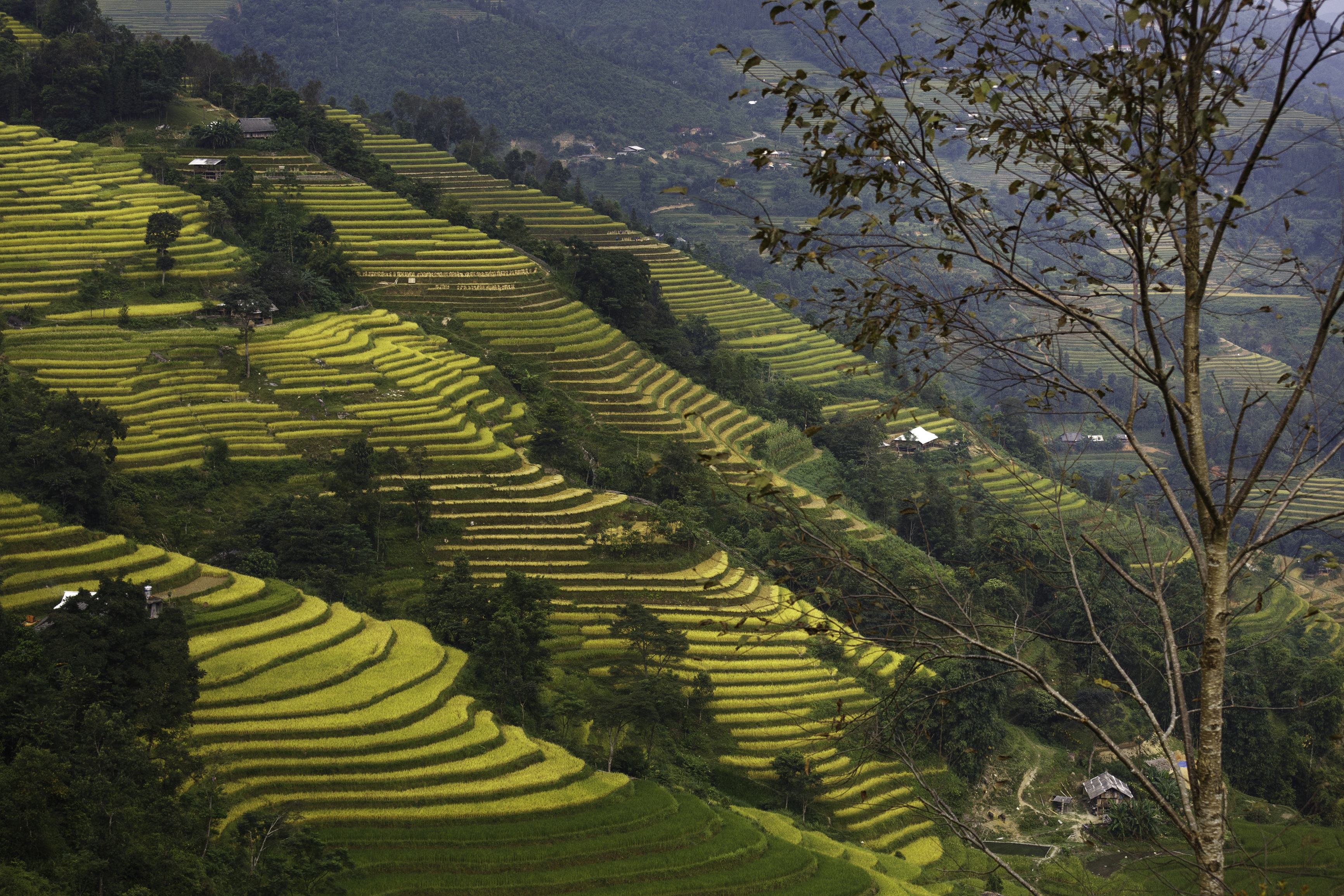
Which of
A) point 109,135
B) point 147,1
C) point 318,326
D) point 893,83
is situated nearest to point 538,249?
point 318,326

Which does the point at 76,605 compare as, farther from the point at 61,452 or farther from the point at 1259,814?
the point at 1259,814

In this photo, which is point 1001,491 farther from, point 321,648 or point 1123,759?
point 1123,759

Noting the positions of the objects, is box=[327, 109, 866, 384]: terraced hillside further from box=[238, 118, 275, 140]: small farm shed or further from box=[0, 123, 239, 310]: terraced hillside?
box=[0, 123, 239, 310]: terraced hillside

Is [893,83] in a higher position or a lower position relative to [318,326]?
higher

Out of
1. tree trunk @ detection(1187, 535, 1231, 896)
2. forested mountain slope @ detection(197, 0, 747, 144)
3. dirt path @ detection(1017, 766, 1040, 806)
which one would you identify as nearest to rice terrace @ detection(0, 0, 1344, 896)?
tree trunk @ detection(1187, 535, 1231, 896)

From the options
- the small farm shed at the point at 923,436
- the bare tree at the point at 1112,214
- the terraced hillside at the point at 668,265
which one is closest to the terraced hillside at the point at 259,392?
the small farm shed at the point at 923,436
